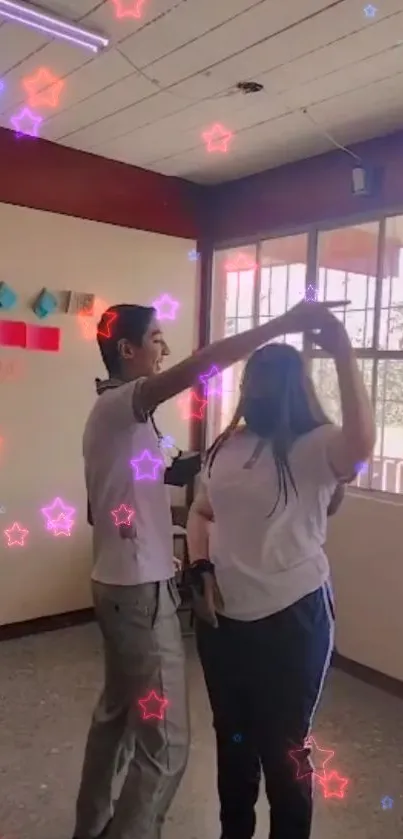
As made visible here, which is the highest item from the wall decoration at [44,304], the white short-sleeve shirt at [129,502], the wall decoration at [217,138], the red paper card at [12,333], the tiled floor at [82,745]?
the wall decoration at [217,138]

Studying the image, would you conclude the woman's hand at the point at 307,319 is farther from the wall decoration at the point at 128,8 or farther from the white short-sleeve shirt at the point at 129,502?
the wall decoration at the point at 128,8

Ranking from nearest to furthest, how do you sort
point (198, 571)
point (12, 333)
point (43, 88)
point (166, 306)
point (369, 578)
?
point (198, 571) → point (43, 88) → point (369, 578) → point (12, 333) → point (166, 306)

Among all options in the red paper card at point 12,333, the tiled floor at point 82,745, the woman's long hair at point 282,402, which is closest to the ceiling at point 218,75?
the red paper card at point 12,333

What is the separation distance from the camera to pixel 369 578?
3189 millimetres

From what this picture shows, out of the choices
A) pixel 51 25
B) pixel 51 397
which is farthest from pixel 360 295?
pixel 51 25

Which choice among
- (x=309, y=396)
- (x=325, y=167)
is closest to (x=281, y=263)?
(x=325, y=167)

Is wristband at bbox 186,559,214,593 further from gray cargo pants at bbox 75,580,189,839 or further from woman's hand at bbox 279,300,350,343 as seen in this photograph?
woman's hand at bbox 279,300,350,343

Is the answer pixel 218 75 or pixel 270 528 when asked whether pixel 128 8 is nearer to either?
pixel 218 75

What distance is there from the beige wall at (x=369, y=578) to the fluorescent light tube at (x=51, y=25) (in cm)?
201

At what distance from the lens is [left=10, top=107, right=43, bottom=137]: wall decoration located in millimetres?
3098

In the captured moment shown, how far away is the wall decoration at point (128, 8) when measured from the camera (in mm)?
2105

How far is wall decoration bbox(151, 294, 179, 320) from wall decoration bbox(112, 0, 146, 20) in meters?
1.86

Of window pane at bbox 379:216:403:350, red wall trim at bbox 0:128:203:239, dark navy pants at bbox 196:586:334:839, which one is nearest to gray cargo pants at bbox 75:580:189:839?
dark navy pants at bbox 196:586:334:839

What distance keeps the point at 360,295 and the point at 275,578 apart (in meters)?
2.20
